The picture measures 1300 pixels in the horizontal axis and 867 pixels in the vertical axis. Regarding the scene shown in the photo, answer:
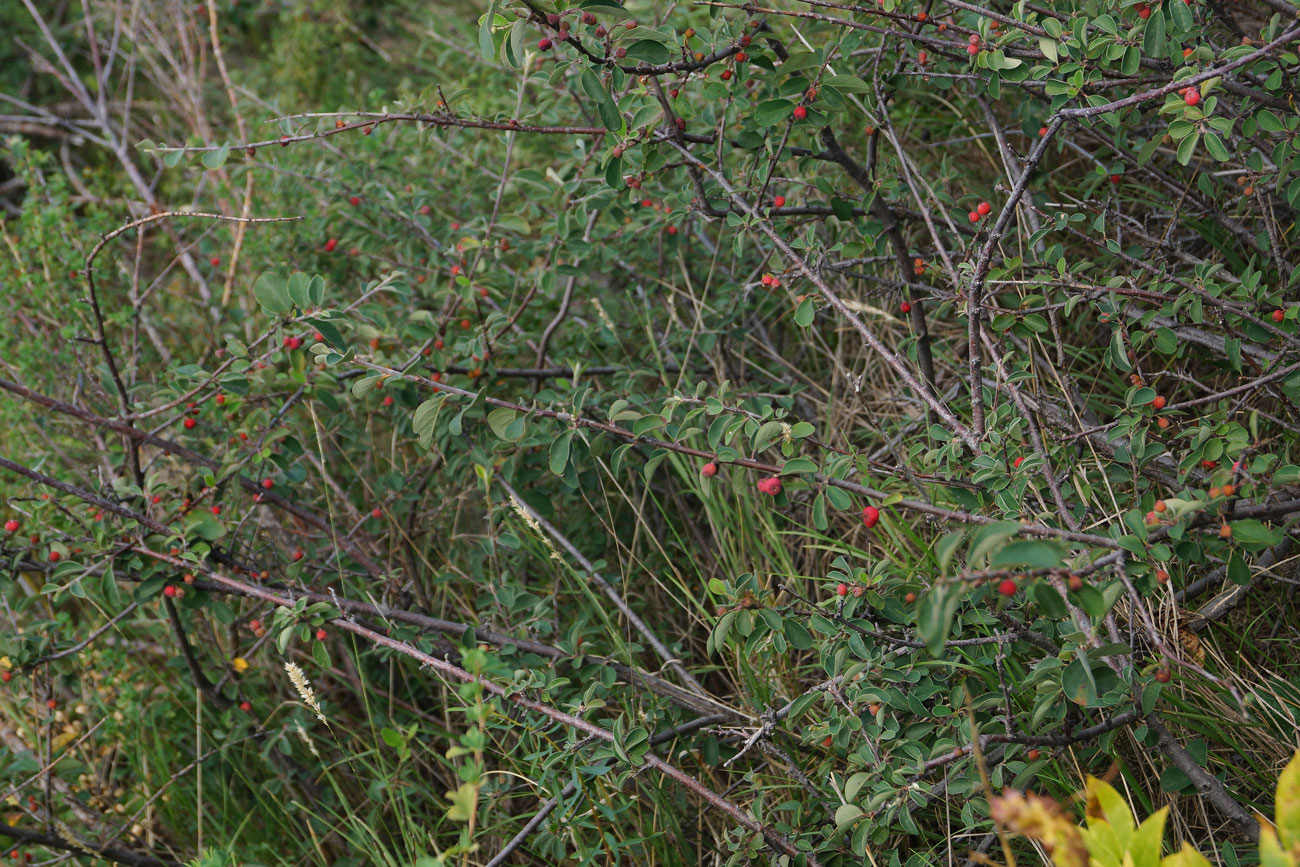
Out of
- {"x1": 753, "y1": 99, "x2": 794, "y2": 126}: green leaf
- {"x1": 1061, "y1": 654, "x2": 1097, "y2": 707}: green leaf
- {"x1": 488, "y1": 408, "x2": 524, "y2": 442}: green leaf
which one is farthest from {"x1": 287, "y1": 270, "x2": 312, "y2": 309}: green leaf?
{"x1": 1061, "y1": 654, "x2": 1097, "y2": 707}: green leaf

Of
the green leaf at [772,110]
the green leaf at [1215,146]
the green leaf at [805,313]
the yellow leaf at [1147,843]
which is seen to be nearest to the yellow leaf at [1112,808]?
the yellow leaf at [1147,843]

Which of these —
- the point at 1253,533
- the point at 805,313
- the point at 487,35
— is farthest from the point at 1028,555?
the point at 487,35

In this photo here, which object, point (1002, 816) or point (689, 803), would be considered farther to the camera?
point (689, 803)

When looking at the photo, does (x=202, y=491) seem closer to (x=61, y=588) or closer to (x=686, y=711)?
(x=61, y=588)

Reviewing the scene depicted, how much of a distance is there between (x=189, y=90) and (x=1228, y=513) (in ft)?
13.7

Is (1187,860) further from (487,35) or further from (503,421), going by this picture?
(487,35)

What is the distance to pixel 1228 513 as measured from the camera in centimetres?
138

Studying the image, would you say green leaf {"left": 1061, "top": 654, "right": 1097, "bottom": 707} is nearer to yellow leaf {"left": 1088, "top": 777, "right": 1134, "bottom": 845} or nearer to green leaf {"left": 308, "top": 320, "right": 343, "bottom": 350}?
yellow leaf {"left": 1088, "top": 777, "right": 1134, "bottom": 845}

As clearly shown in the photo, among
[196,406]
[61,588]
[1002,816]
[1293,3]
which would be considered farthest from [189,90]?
[1002,816]

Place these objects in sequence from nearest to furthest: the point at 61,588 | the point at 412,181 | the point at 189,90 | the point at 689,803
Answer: the point at 61,588 < the point at 689,803 < the point at 412,181 < the point at 189,90

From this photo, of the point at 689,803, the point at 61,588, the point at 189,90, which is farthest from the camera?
the point at 189,90

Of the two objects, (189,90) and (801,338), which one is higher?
(189,90)

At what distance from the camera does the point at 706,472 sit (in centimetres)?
163

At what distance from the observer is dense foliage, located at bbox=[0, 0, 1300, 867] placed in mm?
1654
